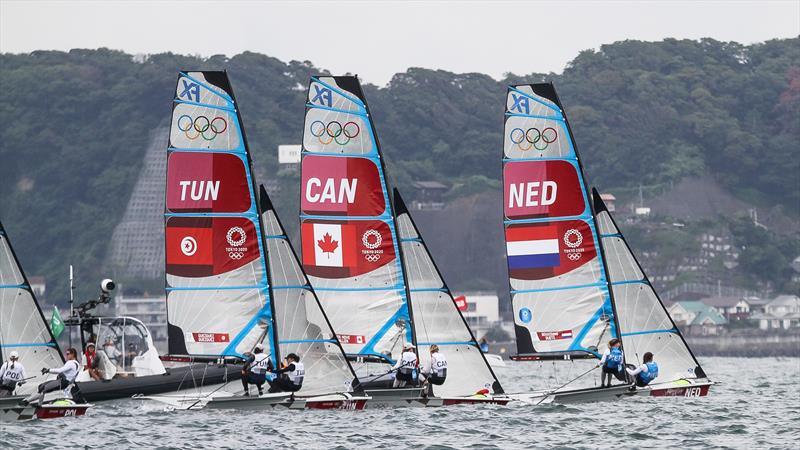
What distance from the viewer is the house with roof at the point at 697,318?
5999 inches

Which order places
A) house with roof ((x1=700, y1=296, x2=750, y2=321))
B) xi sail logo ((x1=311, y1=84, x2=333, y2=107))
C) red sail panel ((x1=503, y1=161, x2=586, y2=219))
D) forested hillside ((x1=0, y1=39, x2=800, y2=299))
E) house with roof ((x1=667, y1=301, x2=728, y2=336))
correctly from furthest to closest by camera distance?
1. forested hillside ((x1=0, y1=39, x2=800, y2=299))
2. house with roof ((x1=700, y1=296, x2=750, y2=321))
3. house with roof ((x1=667, y1=301, x2=728, y2=336))
4. red sail panel ((x1=503, y1=161, x2=586, y2=219))
5. xi sail logo ((x1=311, y1=84, x2=333, y2=107))

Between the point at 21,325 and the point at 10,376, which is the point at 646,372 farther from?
the point at 10,376

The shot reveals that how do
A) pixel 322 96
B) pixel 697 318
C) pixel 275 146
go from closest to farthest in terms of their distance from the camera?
pixel 322 96
pixel 697 318
pixel 275 146

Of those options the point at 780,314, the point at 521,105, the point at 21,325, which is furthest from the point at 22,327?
the point at 780,314

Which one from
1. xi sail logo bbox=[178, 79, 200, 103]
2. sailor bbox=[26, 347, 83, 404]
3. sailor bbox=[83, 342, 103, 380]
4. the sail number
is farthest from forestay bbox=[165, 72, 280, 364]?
the sail number

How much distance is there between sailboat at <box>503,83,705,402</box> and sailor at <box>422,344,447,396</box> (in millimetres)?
2573

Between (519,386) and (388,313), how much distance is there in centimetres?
2128

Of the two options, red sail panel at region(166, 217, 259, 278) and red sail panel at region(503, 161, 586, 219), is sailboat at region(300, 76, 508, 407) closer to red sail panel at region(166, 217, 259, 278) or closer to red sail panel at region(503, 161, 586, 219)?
red sail panel at region(166, 217, 259, 278)

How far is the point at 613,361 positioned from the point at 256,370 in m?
7.66

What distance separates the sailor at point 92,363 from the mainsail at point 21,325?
327 centimetres

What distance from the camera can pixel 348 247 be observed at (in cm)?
3722

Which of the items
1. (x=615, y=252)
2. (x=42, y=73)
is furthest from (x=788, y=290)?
(x=615, y=252)

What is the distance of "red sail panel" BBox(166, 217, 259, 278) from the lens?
1390 inches

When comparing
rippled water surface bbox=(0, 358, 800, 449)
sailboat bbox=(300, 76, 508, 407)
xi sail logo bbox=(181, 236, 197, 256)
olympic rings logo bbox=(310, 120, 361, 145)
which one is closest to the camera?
rippled water surface bbox=(0, 358, 800, 449)
